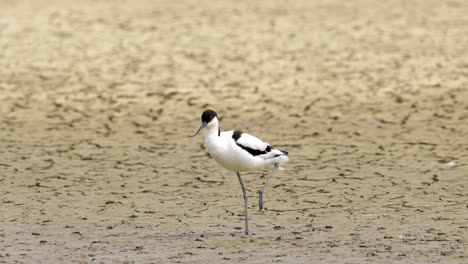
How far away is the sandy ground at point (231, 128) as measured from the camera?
18.8ft

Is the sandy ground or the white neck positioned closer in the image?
the white neck

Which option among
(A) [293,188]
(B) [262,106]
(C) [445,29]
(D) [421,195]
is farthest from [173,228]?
(C) [445,29]

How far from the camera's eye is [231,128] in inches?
355

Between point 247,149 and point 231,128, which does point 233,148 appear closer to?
point 247,149

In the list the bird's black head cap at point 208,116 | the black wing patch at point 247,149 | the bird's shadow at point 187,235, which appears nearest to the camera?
the bird's black head cap at point 208,116

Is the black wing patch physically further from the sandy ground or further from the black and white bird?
the sandy ground

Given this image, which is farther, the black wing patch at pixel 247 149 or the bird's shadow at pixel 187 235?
the bird's shadow at pixel 187 235

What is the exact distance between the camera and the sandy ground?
18.8 feet

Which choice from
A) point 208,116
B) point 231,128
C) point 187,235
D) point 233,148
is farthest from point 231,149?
point 231,128

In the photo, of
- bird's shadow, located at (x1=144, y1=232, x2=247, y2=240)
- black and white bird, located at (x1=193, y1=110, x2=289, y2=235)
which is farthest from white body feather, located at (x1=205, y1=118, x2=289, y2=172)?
bird's shadow, located at (x1=144, y1=232, x2=247, y2=240)

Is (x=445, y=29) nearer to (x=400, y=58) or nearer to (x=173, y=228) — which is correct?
(x=400, y=58)

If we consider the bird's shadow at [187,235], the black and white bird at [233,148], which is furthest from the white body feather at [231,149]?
the bird's shadow at [187,235]

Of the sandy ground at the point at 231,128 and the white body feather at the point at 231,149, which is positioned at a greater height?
the white body feather at the point at 231,149

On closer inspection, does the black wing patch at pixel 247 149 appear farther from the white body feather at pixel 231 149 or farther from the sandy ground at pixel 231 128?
the sandy ground at pixel 231 128
